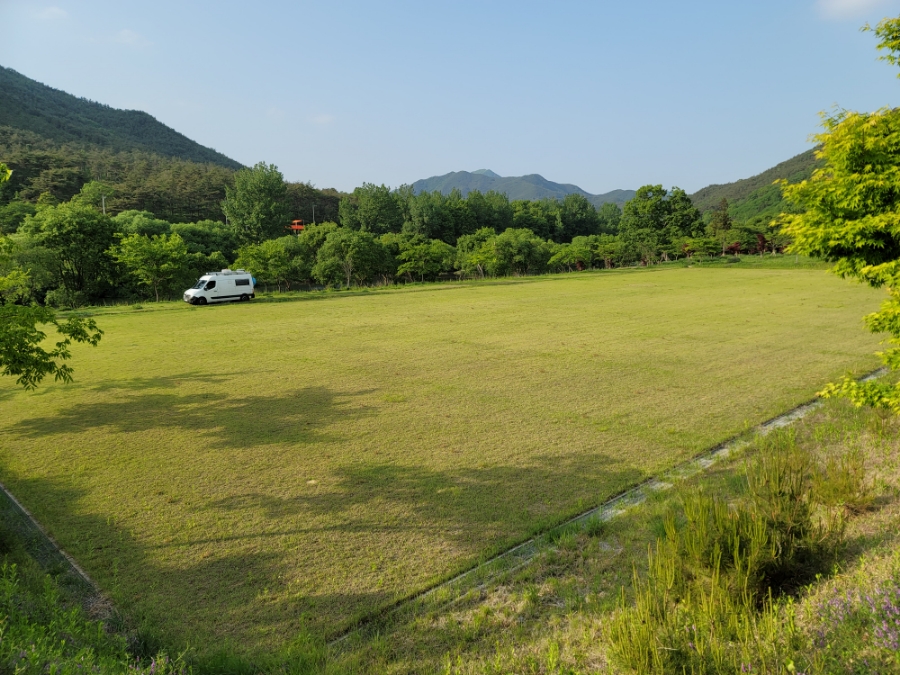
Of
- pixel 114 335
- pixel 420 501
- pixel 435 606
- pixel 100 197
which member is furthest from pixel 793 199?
pixel 100 197

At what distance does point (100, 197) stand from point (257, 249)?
30.9 m

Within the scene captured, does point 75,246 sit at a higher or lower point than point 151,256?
higher

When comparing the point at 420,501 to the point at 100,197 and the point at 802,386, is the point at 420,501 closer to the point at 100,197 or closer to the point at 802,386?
the point at 802,386

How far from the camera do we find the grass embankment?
265 centimetres

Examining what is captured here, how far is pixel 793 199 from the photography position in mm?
6855

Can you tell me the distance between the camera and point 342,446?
6906mm

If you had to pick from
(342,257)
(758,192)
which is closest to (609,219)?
(758,192)

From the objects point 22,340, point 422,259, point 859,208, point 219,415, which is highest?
point 422,259

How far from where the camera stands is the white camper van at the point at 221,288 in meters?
28.5

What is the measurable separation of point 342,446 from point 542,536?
3.33m

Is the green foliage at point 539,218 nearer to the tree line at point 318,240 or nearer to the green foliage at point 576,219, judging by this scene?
the tree line at point 318,240

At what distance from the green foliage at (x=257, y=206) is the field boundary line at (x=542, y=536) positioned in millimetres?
62660

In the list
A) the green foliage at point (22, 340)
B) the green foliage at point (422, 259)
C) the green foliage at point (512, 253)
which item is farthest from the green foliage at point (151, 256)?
the green foliage at point (512, 253)

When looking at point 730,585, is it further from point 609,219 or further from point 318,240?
point 609,219
